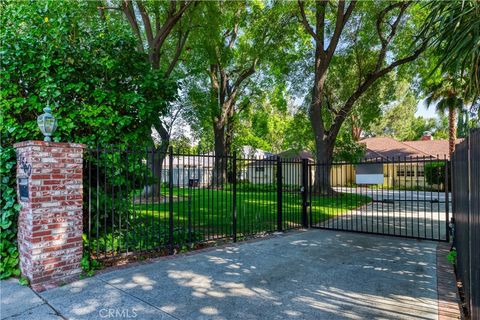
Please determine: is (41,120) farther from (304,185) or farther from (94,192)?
(304,185)

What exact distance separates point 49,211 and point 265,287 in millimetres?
3060

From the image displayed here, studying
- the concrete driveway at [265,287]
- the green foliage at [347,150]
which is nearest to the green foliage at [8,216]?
the concrete driveway at [265,287]

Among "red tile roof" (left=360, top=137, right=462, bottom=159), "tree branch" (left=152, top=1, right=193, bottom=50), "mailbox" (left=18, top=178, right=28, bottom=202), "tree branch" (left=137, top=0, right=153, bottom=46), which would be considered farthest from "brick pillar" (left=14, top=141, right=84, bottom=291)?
"red tile roof" (left=360, top=137, right=462, bottom=159)

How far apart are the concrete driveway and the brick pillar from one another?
0.36 metres

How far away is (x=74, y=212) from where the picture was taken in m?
4.35

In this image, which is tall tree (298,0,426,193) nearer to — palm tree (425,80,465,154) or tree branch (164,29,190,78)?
palm tree (425,80,465,154)

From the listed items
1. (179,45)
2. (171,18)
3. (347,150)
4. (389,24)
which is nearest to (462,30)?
(171,18)

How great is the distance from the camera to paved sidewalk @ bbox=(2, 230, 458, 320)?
3367 millimetres

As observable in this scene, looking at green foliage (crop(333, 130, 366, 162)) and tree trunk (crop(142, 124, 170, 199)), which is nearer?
tree trunk (crop(142, 124, 170, 199))

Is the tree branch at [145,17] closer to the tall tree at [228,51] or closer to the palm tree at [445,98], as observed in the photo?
the tall tree at [228,51]

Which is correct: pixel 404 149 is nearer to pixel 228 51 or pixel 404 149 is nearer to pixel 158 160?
pixel 228 51

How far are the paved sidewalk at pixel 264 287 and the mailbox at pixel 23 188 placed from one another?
1.30m

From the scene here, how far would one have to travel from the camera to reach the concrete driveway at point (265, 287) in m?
3.37

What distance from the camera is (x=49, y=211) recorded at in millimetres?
4090
